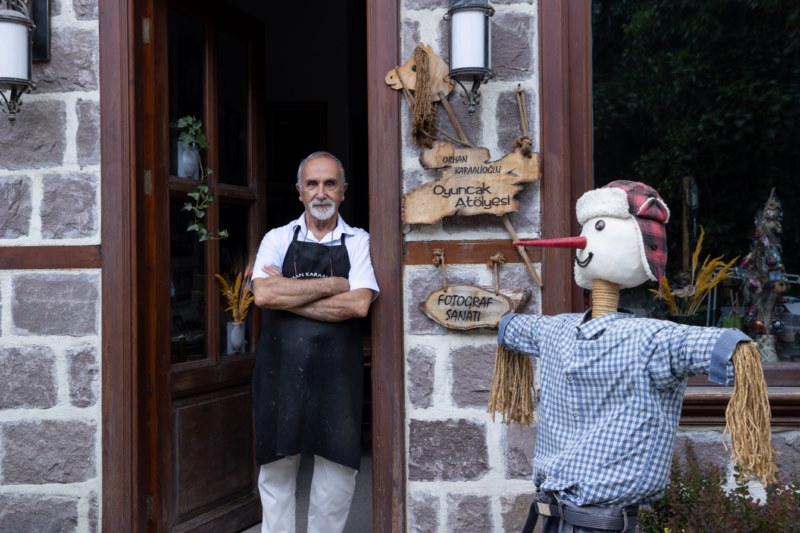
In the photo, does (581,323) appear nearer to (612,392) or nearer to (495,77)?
(612,392)

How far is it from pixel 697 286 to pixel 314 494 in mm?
1931

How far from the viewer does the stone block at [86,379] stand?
3803mm

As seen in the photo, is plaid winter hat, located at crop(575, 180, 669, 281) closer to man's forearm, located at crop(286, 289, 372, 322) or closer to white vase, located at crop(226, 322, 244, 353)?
man's forearm, located at crop(286, 289, 372, 322)

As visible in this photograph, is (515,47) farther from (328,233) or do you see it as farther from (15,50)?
(15,50)

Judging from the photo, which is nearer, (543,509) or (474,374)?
(543,509)

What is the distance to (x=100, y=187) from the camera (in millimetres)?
3818

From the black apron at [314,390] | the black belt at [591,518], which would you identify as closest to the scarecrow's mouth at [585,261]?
the black belt at [591,518]

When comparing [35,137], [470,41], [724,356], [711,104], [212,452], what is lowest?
[212,452]

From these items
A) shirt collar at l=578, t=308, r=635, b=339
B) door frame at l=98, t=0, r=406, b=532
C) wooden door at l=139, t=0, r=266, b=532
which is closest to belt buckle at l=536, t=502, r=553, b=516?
shirt collar at l=578, t=308, r=635, b=339

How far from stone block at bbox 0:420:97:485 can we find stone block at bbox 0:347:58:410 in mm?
91

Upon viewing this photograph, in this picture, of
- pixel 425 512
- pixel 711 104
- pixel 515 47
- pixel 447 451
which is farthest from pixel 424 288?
pixel 711 104

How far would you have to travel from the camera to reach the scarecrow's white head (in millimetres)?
2527

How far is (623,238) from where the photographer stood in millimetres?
2533

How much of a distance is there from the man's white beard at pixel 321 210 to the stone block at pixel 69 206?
95cm
